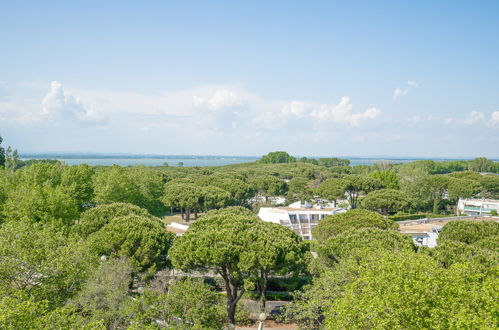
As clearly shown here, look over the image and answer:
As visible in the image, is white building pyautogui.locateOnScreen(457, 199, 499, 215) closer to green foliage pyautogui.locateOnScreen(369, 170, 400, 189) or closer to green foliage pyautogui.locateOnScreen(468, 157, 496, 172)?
green foliage pyautogui.locateOnScreen(369, 170, 400, 189)

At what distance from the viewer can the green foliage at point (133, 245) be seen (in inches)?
904

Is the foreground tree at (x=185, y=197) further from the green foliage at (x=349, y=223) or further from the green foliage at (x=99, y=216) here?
the green foliage at (x=349, y=223)

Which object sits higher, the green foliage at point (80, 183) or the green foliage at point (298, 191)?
the green foliage at point (80, 183)

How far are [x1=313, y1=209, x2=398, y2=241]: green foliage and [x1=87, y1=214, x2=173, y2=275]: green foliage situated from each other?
48.9 feet

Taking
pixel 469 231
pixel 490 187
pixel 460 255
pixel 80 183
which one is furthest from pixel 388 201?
pixel 80 183

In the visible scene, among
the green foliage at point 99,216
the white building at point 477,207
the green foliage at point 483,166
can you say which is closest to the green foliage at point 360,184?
the white building at point 477,207

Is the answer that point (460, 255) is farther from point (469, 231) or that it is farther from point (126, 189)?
point (126, 189)

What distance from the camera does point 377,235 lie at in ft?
73.6

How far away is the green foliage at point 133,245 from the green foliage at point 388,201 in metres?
37.8

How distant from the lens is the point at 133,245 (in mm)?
23359

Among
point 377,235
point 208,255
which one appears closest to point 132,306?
point 208,255

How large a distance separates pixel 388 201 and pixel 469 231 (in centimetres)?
2422

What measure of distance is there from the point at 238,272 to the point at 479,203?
58.6 meters

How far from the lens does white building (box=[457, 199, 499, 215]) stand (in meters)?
61.0
